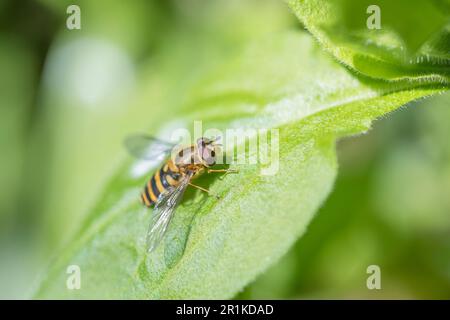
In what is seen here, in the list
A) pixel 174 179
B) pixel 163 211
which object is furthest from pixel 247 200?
pixel 174 179

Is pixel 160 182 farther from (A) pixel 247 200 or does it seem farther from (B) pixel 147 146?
(A) pixel 247 200

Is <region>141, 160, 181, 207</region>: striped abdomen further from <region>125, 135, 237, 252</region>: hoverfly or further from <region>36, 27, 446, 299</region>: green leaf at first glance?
<region>36, 27, 446, 299</region>: green leaf

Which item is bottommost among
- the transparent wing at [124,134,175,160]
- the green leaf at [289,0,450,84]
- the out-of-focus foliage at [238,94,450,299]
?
the out-of-focus foliage at [238,94,450,299]

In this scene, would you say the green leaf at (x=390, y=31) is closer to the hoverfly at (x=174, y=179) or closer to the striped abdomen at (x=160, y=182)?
the hoverfly at (x=174, y=179)

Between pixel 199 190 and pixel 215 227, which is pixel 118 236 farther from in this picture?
pixel 215 227

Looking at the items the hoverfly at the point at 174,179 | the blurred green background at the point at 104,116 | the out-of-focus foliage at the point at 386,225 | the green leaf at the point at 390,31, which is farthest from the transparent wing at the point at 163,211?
the blurred green background at the point at 104,116

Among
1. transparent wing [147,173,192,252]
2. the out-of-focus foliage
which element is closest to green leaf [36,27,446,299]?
transparent wing [147,173,192,252]
